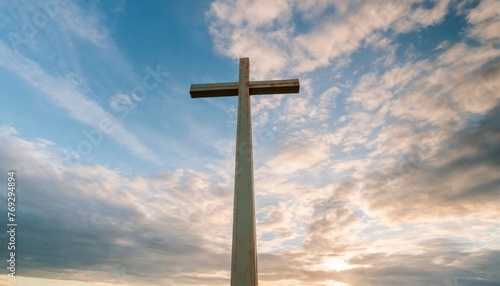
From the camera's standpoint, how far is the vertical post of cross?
4.87 meters

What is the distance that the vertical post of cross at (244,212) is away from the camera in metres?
4.87

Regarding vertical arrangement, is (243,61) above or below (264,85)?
above

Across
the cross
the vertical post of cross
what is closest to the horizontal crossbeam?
the cross

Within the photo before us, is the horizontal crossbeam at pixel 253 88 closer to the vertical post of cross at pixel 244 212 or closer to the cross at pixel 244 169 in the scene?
the cross at pixel 244 169

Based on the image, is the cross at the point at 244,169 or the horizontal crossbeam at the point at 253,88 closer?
the cross at the point at 244,169

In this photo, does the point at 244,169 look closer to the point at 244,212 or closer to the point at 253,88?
the point at 244,212

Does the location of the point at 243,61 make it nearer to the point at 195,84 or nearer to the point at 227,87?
the point at 227,87

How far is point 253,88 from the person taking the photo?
700cm

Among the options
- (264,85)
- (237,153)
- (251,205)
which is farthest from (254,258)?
(264,85)

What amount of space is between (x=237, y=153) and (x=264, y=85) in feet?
6.32

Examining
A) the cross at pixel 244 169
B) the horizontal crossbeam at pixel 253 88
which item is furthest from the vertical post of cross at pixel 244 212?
the horizontal crossbeam at pixel 253 88

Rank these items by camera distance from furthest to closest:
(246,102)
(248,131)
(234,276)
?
1. (246,102)
2. (248,131)
3. (234,276)

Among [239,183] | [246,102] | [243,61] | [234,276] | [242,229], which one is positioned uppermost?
[243,61]

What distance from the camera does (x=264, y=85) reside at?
23.0 feet
